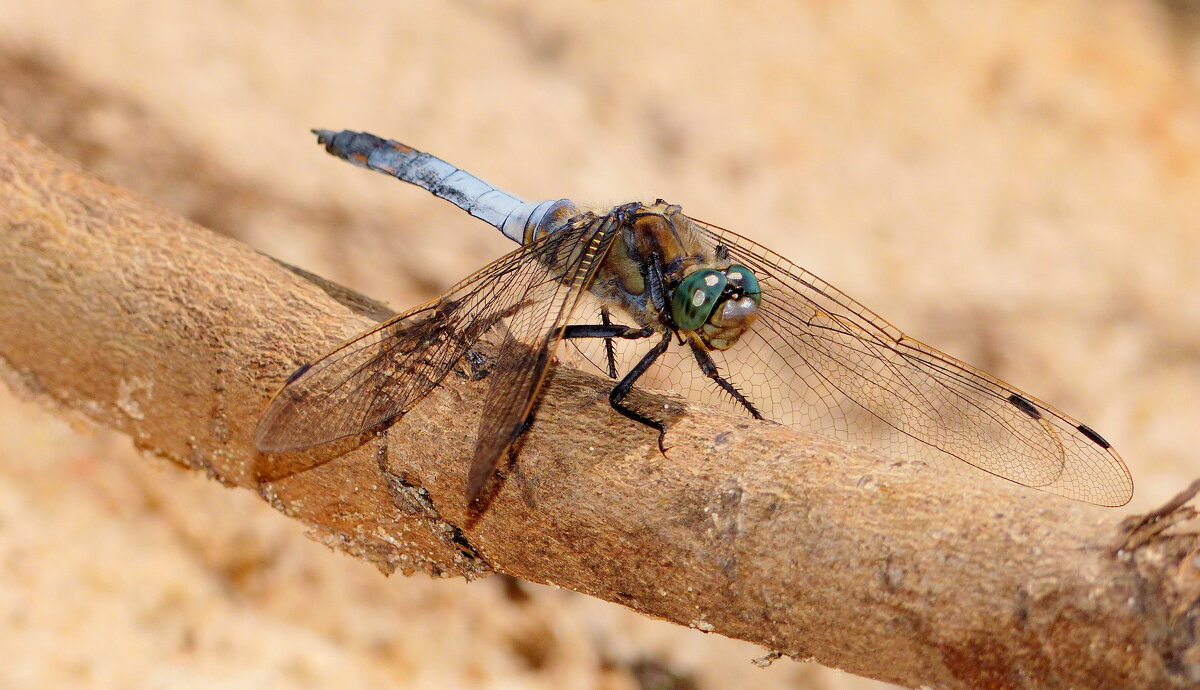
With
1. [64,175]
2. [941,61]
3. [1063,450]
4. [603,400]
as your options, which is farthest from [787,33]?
[64,175]

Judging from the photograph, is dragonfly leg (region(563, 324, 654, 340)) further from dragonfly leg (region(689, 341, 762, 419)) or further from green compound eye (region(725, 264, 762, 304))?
green compound eye (region(725, 264, 762, 304))

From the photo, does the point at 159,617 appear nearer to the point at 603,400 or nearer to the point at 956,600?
the point at 603,400

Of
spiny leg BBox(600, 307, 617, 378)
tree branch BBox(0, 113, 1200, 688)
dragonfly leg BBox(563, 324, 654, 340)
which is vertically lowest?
tree branch BBox(0, 113, 1200, 688)

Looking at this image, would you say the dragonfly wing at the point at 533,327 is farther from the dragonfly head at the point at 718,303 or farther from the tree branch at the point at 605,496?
the dragonfly head at the point at 718,303

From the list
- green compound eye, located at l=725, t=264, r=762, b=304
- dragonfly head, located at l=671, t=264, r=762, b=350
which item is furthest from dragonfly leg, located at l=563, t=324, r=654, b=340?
green compound eye, located at l=725, t=264, r=762, b=304

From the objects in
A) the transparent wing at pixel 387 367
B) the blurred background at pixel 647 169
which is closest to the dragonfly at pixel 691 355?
the transparent wing at pixel 387 367

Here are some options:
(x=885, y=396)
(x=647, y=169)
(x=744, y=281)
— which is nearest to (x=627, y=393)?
(x=744, y=281)
